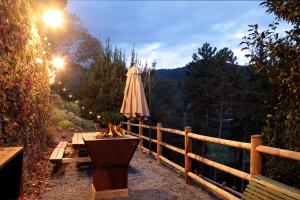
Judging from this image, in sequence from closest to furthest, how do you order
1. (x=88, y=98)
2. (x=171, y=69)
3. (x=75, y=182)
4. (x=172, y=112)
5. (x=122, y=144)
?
1. (x=122, y=144)
2. (x=75, y=182)
3. (x=88, y=98)
4. (x=172, y=112)
5. (x=171, y=69)

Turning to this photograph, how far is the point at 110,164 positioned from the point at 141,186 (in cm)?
108

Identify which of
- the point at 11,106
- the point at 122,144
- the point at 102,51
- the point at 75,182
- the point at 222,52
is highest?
the point at 222,52

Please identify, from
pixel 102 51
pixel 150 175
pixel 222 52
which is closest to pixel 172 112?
pixel 222 52

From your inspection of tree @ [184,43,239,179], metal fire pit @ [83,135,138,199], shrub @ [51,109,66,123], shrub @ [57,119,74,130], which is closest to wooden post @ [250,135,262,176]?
metal fire pit @ [83,135,138,199]

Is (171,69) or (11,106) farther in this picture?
(171,69)

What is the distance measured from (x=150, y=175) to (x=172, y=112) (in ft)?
98.8

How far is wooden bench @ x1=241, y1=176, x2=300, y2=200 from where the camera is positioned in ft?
8.98

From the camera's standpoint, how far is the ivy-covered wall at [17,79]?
3976 mm

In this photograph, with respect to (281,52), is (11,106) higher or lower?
lower

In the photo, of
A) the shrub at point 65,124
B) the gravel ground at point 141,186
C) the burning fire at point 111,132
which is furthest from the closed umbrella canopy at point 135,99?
the shrub at point 65,124

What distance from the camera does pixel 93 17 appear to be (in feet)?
165

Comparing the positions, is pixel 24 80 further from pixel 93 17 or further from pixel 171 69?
pixel 171 69

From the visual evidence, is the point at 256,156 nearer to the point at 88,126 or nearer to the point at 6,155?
the point at 6,155

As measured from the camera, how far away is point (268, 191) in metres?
3.02
